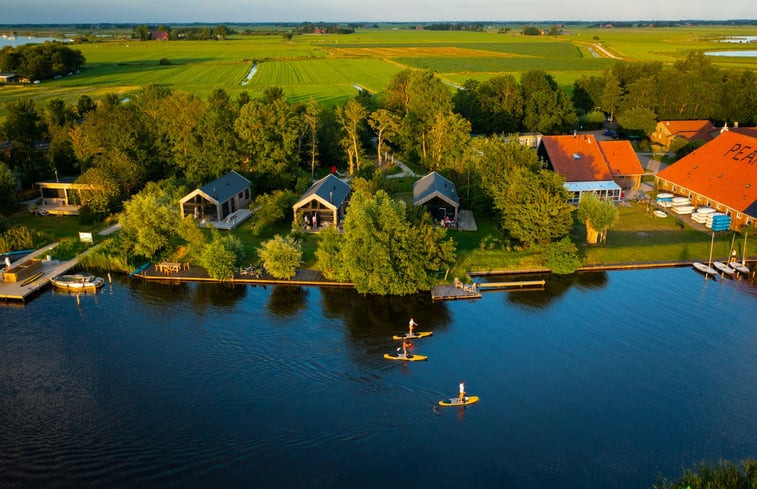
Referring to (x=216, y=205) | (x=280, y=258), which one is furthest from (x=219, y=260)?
(x=216, y=205)

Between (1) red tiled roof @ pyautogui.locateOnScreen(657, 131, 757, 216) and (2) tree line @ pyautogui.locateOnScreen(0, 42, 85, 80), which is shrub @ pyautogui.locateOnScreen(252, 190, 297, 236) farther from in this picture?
(2) tree line @ pyautogui.locateOnScreen(0, 42, 85, 80)

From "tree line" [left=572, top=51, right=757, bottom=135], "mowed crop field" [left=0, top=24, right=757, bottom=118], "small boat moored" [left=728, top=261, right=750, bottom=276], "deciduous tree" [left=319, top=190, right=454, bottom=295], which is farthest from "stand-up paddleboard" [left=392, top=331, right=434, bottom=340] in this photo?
"mowed crop field" [left=0, top=24, right=757, bottom=118]

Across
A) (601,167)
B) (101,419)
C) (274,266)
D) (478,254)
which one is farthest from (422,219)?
(601,167)

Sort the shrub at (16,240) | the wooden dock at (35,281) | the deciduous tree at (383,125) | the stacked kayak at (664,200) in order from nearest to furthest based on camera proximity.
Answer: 1. the wooden dock at (35,281)
2. the shrub at (16,240)
3. the stacked kayak at (664,200)
4. the deciduous tree at (383,125)

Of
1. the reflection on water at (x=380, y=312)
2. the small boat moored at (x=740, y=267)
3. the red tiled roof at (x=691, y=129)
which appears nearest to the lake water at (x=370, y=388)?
the reflection on water at (x=380, y=312)

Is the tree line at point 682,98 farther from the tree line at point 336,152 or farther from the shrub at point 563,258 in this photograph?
the shrub at point 563,258

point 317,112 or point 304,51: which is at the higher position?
point 304,51

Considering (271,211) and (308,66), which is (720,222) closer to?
(271,211)

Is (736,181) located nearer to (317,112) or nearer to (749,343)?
(749,343)
